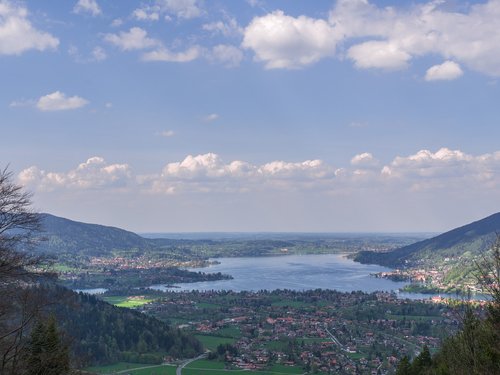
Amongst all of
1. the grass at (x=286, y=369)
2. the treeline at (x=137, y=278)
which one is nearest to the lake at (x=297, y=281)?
the treeline at (x=137, y=278)

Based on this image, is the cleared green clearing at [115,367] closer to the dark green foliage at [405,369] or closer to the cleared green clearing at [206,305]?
the dark green foliage at [405,369]

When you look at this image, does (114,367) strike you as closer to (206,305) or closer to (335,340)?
(335,340)

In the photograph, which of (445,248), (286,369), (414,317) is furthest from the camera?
(445,248)

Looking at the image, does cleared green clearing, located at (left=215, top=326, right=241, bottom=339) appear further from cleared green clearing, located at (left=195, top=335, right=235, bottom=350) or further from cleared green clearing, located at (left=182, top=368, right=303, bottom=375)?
cleared green clearing, located at (left=182, top=368, right=303, bottom=375)

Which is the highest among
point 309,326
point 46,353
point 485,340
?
point 485,340

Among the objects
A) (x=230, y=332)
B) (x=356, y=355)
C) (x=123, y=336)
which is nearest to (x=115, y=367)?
(x=123, y=336)

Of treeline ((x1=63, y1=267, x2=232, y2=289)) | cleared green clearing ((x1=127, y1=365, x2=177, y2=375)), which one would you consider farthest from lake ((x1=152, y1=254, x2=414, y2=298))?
cleared green clearing ((x1=127, y1=365, x2=177, y2=375))
